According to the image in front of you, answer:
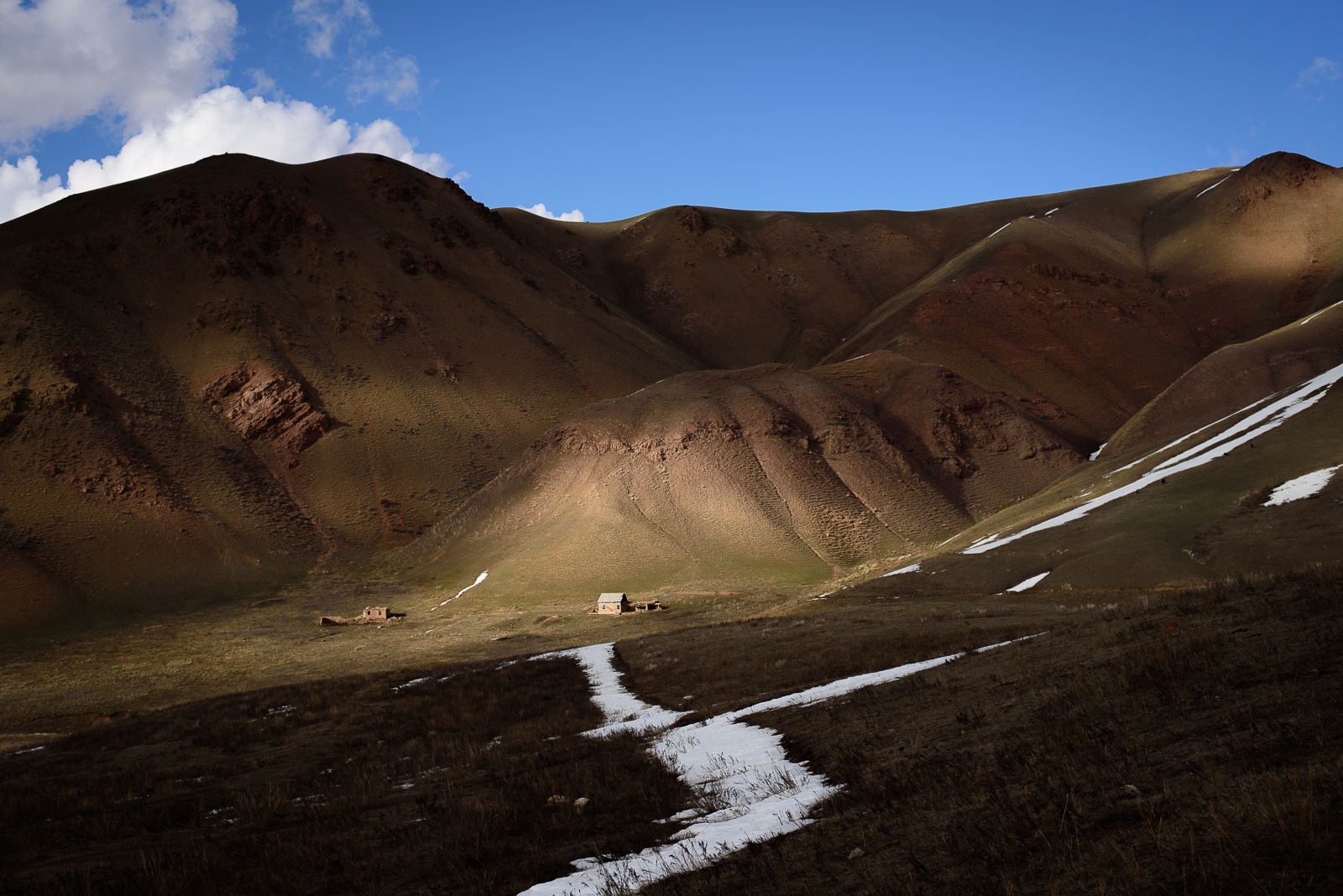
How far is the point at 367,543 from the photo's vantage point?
74.1 meters

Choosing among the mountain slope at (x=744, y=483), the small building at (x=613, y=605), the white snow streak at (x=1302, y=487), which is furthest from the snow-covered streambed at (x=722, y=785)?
the mountain slope at (x=744, y=483)

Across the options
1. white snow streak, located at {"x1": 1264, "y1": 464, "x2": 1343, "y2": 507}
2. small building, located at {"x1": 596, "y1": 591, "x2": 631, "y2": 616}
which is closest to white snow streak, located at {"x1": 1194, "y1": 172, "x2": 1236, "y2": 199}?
white snow streak, located at {"x1": 1264, "y1": 464, "x2": 1343, "y2": 507}

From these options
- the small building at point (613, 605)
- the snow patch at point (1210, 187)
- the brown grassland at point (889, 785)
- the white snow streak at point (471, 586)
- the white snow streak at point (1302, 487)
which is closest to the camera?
the brown grassland at point (889, 785)

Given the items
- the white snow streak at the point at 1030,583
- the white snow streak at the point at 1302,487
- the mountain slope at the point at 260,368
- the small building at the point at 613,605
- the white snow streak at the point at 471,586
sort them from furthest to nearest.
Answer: the mountain slope at the point at 260,368 → the white snow streak at the point at 471,586 → the small building at the point at 613,605 → the white snow streak at the point at 1030,583 → the white snow streak at the point at 1302,487

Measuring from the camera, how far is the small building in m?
49.4

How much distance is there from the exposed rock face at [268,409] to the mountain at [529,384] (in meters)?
0.24

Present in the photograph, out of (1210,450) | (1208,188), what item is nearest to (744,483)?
(1210,450)

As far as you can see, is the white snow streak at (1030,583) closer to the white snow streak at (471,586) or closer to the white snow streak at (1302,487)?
the white snow streak at (1302,487)

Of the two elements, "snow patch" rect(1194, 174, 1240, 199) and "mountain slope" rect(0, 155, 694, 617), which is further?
"snow patch" rect(1194, 174, 1240, 199)

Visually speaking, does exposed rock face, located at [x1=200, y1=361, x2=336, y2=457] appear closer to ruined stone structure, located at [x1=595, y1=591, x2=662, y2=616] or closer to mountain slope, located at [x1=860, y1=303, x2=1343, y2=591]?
ruined stone structure, located at [x1=595, y1=591, x2=662, y2=616]

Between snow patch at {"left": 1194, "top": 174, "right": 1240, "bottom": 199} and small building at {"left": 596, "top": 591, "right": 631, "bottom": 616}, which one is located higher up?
snow patch at {"left": 1194, "top": 174, "right": 1240, "bottom": 199}

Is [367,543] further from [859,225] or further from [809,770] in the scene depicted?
[859,225]

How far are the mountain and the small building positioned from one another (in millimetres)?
8321

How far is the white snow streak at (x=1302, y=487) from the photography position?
102 ft
